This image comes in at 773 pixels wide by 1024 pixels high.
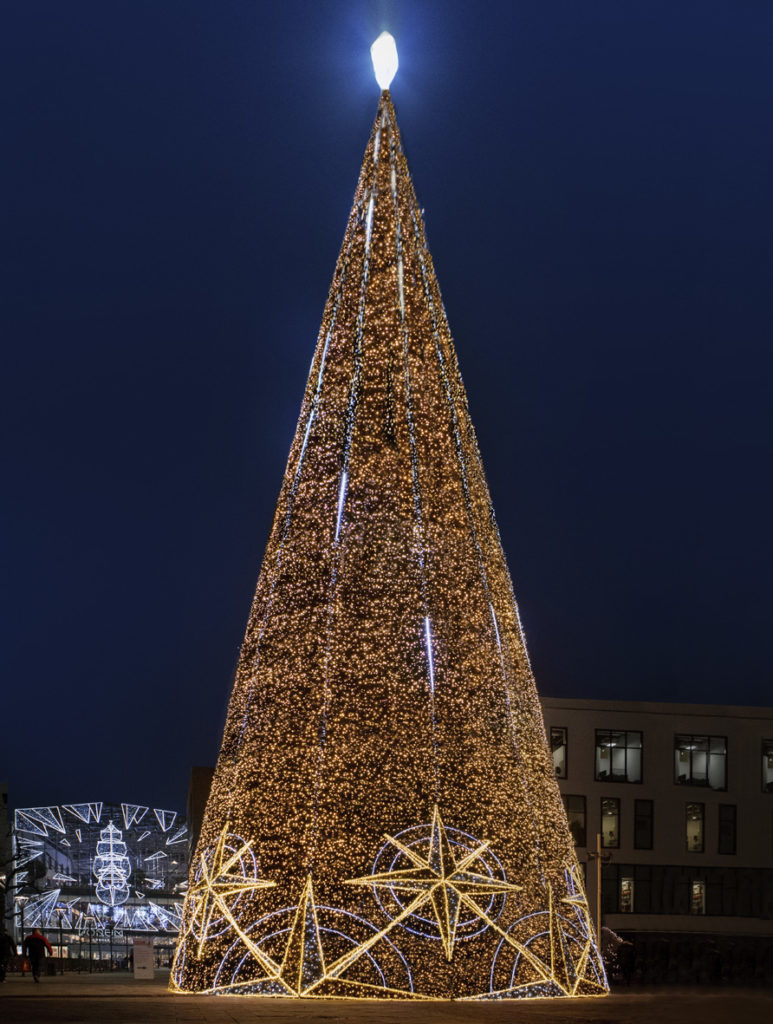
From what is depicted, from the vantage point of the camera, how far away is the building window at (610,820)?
48281 mm

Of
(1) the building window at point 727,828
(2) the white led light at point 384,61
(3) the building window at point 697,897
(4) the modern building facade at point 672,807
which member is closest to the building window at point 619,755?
(4) the modern building facade at point 672,807

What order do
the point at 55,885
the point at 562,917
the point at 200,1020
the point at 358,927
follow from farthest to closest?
the point at 55,885, the point at 562,917, the point at 358,927, the point at 200,1020

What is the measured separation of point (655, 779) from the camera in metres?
49.2

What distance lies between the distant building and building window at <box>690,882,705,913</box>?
43.1 metres

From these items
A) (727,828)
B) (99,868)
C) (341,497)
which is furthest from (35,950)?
(99,868)

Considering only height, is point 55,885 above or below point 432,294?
below

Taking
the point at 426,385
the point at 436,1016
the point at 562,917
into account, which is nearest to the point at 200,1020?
the point at 436,1016

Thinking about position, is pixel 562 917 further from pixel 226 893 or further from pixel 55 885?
pixel 55 885

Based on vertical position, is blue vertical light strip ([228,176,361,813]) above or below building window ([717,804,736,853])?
above

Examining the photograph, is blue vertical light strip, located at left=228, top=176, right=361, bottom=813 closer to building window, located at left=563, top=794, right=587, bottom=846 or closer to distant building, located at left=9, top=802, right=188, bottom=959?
building window, located at left=563, top=794, right=587, bottom=846

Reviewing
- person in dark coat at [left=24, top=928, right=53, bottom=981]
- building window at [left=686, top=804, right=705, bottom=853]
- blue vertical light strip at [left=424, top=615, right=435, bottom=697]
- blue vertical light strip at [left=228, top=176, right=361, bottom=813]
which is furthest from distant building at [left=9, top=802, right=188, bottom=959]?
blue vertical light strip at [left=424, top=615, right=435, bottom=697]

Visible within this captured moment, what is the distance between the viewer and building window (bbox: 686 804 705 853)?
48.6m

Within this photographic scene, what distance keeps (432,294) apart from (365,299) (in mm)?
1111

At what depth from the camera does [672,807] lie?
49.0 m
